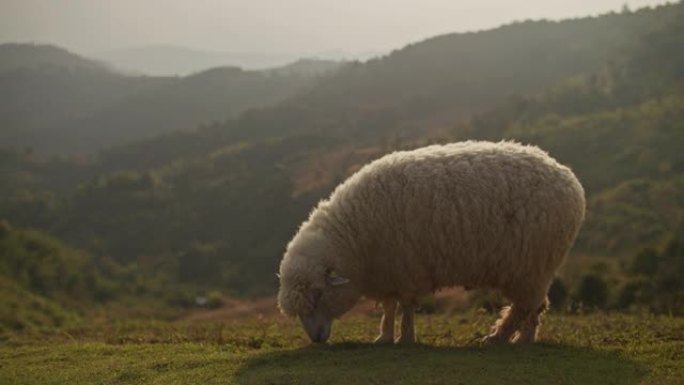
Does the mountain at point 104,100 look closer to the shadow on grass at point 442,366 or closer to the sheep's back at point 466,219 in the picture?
the sheep's back at point 466,219

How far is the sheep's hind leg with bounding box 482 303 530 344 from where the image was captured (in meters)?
8.51

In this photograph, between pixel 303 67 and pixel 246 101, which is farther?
pixel 303 67

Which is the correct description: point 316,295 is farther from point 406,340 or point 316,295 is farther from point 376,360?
point 376,360

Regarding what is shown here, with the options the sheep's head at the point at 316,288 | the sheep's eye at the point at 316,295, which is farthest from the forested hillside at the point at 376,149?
the sheep's eye at the point at 316,295

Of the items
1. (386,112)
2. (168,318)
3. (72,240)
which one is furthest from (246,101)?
(168,318)

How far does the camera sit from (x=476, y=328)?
1120 centimetres

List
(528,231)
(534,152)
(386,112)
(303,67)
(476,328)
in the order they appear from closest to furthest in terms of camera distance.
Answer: (528,231) < (534,152) < (476,328) < (386,112) < (303,67)

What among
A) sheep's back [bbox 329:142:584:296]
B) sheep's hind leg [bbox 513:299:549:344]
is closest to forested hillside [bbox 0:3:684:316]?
sheep's hind leg [bbox 513:299:549:344]

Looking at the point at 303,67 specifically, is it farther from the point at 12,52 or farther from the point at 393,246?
the point at 393,246

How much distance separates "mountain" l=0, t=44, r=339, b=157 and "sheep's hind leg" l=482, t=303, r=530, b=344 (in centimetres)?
8517

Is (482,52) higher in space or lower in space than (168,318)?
higher

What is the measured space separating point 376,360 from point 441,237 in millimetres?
1838

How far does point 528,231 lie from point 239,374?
386 centimetres

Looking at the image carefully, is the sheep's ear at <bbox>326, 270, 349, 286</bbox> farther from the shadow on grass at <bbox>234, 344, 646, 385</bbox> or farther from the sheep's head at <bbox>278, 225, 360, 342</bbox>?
the shadow on grass at <bbox>234, 344, 646, 385</bbox>
